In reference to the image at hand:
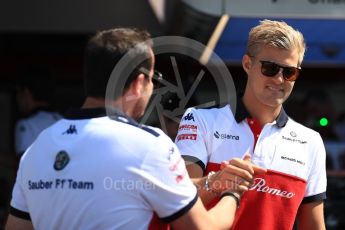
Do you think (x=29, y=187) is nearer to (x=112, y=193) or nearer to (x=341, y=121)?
(x=112, y=193)

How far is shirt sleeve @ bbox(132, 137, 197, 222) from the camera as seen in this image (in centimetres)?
219

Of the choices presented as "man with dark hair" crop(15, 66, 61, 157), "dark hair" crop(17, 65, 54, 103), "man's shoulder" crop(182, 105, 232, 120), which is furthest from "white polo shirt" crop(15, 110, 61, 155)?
"man's shoulder" crop(182, 105, 232, 120)

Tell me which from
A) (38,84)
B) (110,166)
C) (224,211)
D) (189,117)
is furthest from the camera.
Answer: (38,84)

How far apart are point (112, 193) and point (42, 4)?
13.0 feet

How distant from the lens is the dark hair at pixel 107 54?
2221 millimetres

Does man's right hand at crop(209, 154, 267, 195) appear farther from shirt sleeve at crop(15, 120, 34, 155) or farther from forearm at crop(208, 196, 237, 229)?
shirt sleeve at crop(15, 120, 34, 155)

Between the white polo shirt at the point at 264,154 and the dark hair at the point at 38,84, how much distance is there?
9.19 ft

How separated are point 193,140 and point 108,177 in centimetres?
Result: 74

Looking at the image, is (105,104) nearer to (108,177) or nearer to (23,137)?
(108,177)

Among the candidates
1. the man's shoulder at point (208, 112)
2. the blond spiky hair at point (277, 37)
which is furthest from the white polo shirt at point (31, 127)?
the blond spiky hair at point (277, 37)

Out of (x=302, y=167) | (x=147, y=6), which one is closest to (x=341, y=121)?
(x=147, y=6)

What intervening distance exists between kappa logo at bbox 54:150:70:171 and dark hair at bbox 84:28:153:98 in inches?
7.7

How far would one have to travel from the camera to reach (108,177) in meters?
2.18

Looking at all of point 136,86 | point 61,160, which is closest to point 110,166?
point 61,160
